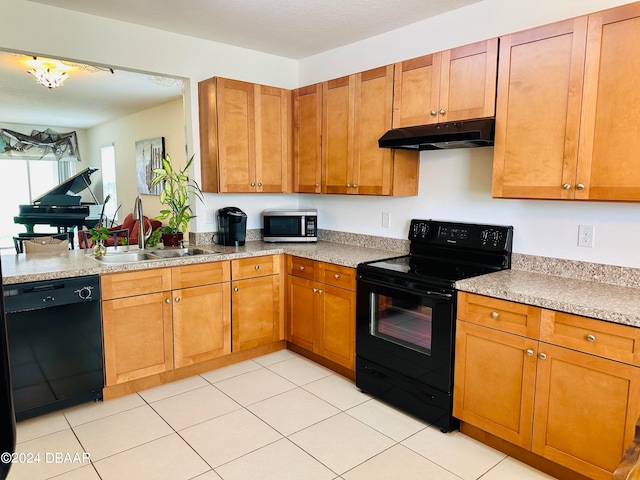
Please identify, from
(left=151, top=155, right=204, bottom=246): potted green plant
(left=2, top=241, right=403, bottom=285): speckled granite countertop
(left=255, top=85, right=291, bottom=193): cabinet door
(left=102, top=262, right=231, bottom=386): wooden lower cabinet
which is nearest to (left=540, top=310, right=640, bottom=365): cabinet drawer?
(left=2, top=241, right=403, bottom=285): speckled granite countertop

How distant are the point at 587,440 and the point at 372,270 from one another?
1.38 m

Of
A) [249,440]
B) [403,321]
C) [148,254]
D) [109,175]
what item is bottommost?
[249,440]

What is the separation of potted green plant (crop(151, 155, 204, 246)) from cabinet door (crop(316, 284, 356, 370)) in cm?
126

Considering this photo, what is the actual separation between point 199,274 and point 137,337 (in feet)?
1.88

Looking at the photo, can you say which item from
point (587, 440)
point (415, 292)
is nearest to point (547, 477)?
point (587, 440)

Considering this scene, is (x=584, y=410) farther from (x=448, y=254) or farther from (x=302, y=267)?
(x=302, y=267)

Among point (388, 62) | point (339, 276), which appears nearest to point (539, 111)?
point (388, 62)

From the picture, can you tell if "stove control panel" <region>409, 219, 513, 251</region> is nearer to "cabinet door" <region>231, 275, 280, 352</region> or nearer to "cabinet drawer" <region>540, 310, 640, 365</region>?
"cabinet drawer" <region>540, 310, 640, 365</region>

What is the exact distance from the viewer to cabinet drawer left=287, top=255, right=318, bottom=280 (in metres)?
3.25

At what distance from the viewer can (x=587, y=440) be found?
1.89m

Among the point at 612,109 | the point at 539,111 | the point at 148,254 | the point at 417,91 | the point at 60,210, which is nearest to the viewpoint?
the point at 612,109

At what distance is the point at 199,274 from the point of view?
307 centimetres

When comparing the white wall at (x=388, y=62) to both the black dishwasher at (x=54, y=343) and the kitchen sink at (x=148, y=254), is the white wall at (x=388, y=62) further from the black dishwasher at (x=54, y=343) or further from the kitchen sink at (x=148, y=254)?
the black dishwasher at (x=54, y=343)

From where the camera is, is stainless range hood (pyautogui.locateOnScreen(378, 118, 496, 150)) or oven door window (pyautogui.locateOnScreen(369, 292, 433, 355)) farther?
oven door window (pyautogui.locateOnScreen(369, 292, 433, 355))
